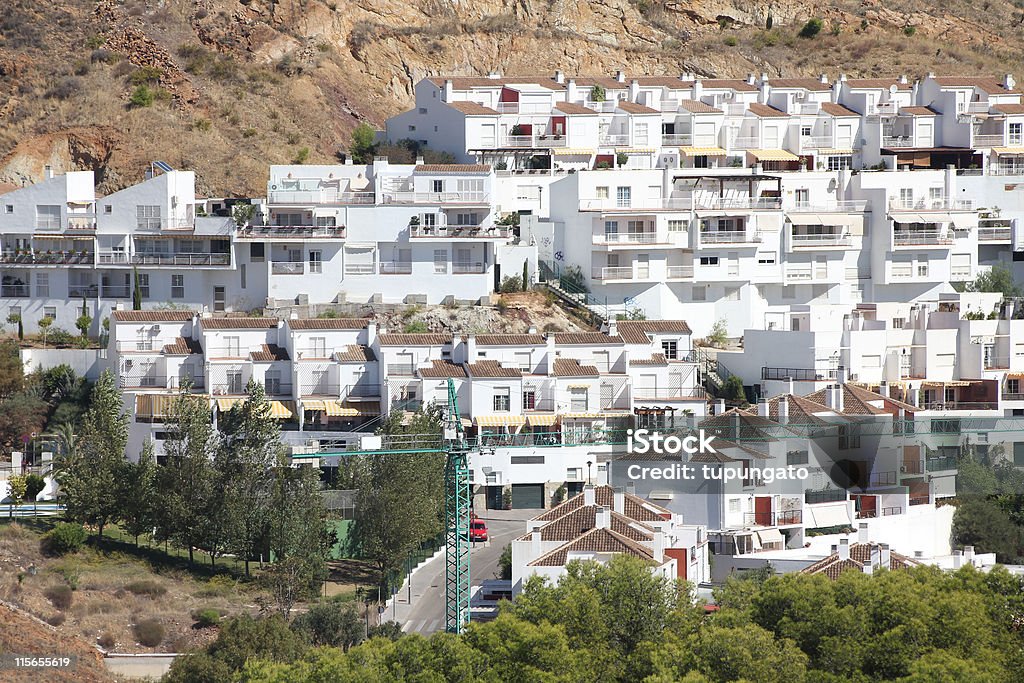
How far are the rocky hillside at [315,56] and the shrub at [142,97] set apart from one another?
0.26 ft

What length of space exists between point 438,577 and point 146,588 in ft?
26.3

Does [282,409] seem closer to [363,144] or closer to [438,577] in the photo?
[438,577]

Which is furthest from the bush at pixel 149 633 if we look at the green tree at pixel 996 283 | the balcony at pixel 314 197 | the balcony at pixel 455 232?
the green tree at pixel 996 283

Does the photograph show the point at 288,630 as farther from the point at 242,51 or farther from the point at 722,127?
the point at 242,51

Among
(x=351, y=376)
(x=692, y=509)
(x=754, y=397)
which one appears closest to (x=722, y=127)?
(x=754, y=397)

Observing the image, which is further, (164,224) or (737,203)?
(737,203)

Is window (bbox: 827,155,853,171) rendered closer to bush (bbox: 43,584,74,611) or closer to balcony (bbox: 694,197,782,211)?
balcony (bbox: 694,197,782,211)

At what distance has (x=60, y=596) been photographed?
59625mm

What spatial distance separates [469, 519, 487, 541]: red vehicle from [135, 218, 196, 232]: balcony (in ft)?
58.7

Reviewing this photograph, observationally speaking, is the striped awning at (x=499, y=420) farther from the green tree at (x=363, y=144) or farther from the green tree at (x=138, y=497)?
the green tree at (x=363, y=144)

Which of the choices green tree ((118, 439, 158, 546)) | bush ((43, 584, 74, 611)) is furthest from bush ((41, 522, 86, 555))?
bush ((43, 584, 74, 611))

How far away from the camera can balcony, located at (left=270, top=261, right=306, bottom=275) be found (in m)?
79.1

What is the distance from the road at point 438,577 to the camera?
5981 cm

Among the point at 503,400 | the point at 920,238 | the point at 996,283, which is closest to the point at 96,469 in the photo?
the point at 503,400
